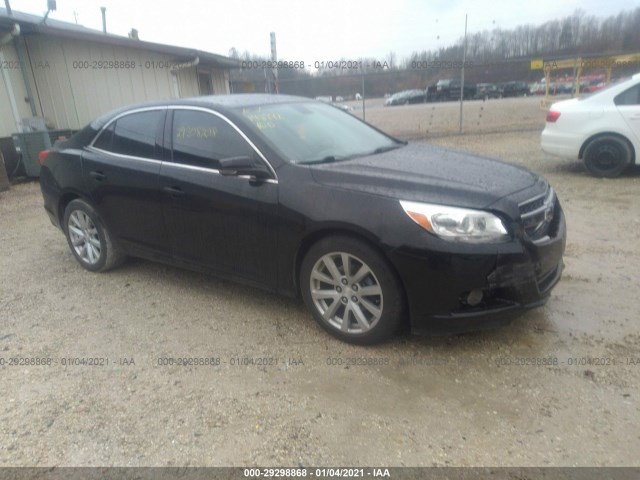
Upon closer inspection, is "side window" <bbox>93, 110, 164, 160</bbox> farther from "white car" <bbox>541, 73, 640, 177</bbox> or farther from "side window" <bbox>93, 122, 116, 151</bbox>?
"white car" <bbox>541, 73, 640, 177</bbox>

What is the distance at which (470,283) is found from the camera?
2756mm

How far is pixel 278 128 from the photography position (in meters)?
3.65

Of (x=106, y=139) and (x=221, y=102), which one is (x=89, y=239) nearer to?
(x=106, y=139)

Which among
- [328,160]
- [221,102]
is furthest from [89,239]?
[328,160]

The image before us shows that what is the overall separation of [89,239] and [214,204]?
6.08 feet

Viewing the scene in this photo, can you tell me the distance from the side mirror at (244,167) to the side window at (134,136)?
3.00ft

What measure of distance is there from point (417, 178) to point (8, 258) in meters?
4.80

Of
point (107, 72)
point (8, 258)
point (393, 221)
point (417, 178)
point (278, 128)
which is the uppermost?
point (107, 72)

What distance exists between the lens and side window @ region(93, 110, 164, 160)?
4016 millimetres

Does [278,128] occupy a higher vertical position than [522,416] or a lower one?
higher

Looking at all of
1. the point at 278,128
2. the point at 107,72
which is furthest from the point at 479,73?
the point at 278,128

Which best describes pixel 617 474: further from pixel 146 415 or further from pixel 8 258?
pixel 8 258

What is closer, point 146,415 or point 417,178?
point 146,415

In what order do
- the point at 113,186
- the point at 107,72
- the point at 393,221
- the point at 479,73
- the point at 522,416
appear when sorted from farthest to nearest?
the point at 479,73
the point at 107,72
the point at 113,186
the point at 393,221
the point at 522,416
